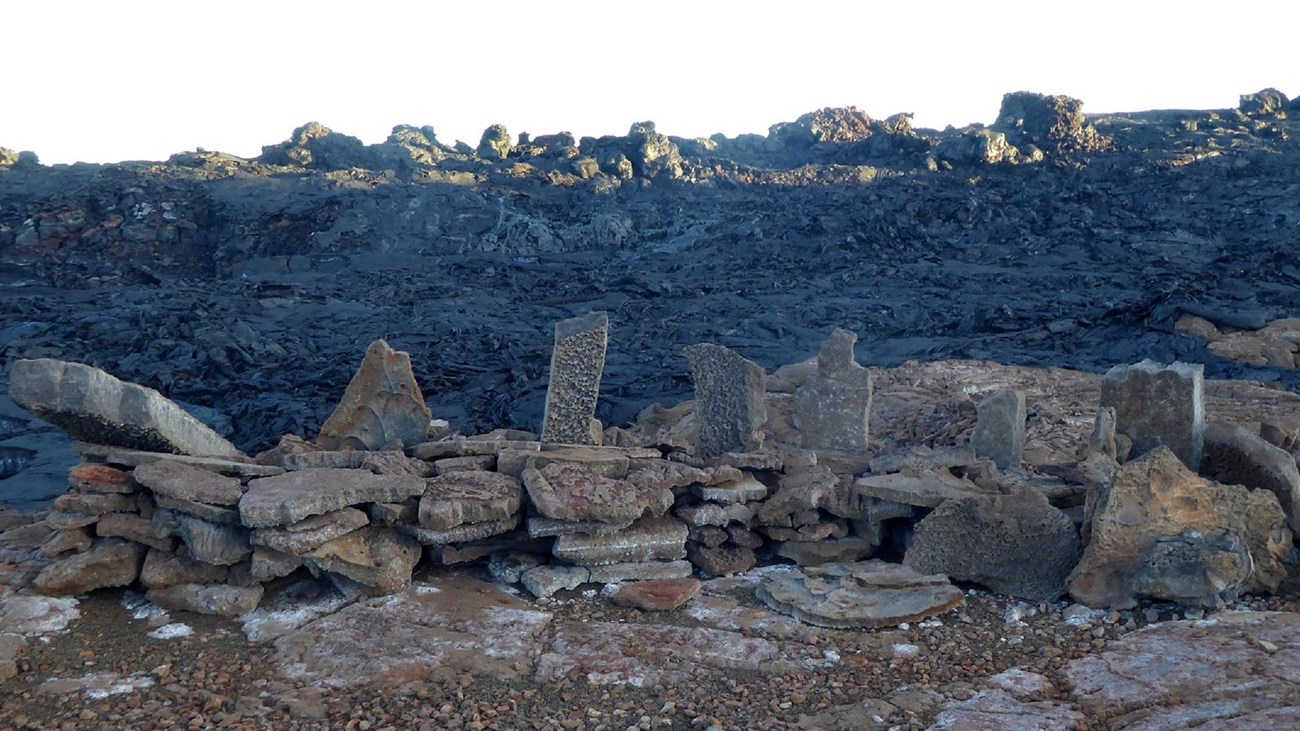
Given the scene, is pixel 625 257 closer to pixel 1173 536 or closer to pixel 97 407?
pixel 97 407

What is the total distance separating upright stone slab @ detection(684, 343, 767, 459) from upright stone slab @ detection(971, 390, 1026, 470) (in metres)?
1.64

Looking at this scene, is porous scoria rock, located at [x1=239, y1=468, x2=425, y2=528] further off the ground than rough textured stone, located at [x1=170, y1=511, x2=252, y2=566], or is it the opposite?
porous scoria rock, located at [x1=239, y1=468, x2=425, y2=528]

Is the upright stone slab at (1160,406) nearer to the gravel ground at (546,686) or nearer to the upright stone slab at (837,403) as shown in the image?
the gravel ground at (546,686)

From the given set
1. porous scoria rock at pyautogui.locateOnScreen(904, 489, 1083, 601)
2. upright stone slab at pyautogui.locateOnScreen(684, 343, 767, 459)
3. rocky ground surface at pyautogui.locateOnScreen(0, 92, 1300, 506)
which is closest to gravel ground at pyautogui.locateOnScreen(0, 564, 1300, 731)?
porous scoria rock at pyautogui.locateOnScreen(904, 489, 1083, 601)

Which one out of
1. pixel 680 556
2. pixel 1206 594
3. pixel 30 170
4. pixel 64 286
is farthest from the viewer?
pixel 30 170

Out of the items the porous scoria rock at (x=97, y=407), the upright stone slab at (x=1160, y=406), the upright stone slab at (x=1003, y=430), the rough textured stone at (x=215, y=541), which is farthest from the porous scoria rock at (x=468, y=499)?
the upright stone slab at (x=1160, y=406)

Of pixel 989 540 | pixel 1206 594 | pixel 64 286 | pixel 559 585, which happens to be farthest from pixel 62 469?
pixel 64 286

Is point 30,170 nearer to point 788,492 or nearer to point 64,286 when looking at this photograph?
point 64,286

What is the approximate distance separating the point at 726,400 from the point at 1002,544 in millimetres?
2727

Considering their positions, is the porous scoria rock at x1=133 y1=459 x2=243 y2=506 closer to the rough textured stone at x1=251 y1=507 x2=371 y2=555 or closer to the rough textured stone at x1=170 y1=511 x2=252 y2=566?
the rough textured stone at x1=170 y1=511 x2=252 y2=566

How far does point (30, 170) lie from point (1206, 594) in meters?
31.7

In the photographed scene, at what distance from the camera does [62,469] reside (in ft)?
32.3

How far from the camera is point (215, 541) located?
5.12 metres

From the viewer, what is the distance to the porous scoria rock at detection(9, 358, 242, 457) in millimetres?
5293
